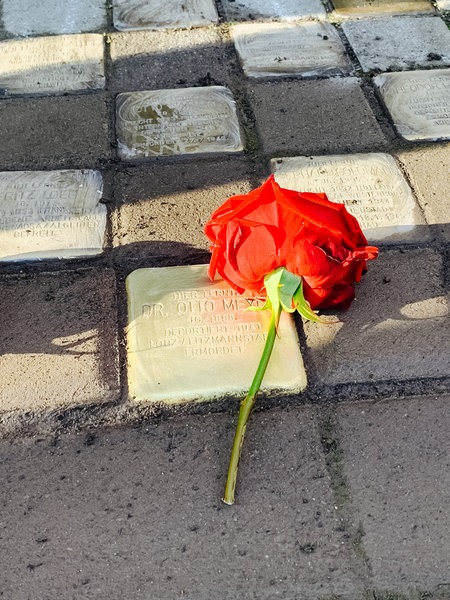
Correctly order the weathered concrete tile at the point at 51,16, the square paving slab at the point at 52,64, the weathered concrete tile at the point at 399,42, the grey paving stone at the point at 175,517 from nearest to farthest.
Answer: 1. the grey paving stone at the point at 175,517
2. the square paving slab at the point at 52,64
3. the weathered concrete tile at the point at 399,42
4. the weathered concrete tile at the point at 51,16

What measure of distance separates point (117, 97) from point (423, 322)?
114 centimetres

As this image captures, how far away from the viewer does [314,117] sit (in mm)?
2062

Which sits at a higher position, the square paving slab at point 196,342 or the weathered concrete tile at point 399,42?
the weathered concrete tile at point 399,42

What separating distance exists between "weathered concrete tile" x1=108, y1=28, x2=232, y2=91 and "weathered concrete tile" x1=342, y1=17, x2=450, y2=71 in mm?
422

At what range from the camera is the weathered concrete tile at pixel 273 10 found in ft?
8.14

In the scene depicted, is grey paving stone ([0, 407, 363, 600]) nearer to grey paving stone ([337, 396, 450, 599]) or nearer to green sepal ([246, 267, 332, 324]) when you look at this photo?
grey paving stone ([337, 396, 450, 599])

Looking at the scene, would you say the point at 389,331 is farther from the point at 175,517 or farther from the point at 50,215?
the point at 50,215

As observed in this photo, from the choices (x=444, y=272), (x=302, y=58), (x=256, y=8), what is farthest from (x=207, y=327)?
(x=256, y=8)

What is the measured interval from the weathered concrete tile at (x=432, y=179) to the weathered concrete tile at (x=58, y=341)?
780 mm

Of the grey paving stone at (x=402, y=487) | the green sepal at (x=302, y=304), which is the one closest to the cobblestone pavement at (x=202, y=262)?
the grey paving stone at (x=402, y=487)

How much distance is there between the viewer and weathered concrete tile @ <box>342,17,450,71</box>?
2277mm

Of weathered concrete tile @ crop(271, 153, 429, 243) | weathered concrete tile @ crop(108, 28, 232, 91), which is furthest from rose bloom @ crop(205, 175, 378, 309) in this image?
weathered concrete tile @ crop(108, 28, 232, 91)

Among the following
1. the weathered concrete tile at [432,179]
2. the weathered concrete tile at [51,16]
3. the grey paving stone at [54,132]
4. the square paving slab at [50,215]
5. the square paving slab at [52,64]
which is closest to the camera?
the square paving slab at [50,215]

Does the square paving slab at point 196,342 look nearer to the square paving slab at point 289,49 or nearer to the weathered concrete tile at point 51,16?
the square paving slab at point 289,49
